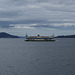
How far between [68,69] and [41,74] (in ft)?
31.7

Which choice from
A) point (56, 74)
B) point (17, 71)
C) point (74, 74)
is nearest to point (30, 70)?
point (17, 71)

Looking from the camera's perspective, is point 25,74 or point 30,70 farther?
point 30,70

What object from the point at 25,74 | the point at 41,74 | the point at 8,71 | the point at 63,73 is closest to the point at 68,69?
the point at 63,73

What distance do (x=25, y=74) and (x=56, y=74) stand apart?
8217 millimetres

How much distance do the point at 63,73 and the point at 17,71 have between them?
1283 cm

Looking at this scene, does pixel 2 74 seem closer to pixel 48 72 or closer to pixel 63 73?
pixel 48 72

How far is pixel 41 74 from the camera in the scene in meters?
45.0

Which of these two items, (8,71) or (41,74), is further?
(8,71)

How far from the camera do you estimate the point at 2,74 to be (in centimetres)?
4512

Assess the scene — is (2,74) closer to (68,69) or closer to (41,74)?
(41,74)

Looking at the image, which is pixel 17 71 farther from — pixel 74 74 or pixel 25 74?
pixel 74 74

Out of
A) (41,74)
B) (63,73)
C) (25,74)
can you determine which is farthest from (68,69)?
(25,74)

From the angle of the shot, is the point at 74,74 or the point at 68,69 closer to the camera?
the point at 74,74

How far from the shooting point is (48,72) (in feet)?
155
